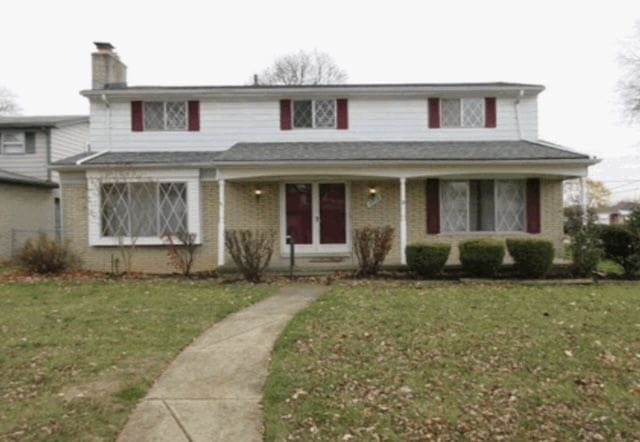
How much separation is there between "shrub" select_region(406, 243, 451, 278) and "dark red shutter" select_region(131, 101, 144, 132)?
8799 mm

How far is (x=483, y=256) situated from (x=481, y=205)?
10.9 feet

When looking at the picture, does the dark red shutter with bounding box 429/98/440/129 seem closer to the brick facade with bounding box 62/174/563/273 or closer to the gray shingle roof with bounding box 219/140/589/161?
the gray shingle roof with bounding box 219/140/589/161

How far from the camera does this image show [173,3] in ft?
44.9

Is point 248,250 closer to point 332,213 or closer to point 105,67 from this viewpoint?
point 332,213

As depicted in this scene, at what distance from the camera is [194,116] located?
48.7 ft

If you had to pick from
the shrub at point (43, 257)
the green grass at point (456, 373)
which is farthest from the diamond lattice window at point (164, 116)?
the green grass at point (456, 373)

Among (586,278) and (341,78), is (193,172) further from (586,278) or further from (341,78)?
(341,78)

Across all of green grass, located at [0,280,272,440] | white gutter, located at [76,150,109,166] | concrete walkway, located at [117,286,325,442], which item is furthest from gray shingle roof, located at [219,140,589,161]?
concrete walkway, located at [117,286,325,442]

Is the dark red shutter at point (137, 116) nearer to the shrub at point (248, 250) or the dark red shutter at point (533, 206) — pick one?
the shrub at point (248, 250)

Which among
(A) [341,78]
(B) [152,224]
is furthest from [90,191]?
(A) [341,78]

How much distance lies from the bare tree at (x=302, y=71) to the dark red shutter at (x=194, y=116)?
76.8ft

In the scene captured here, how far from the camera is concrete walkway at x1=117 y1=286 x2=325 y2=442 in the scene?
3820 millimetres

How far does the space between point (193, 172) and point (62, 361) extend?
338 inches

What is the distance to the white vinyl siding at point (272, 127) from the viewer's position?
14.9 metres
